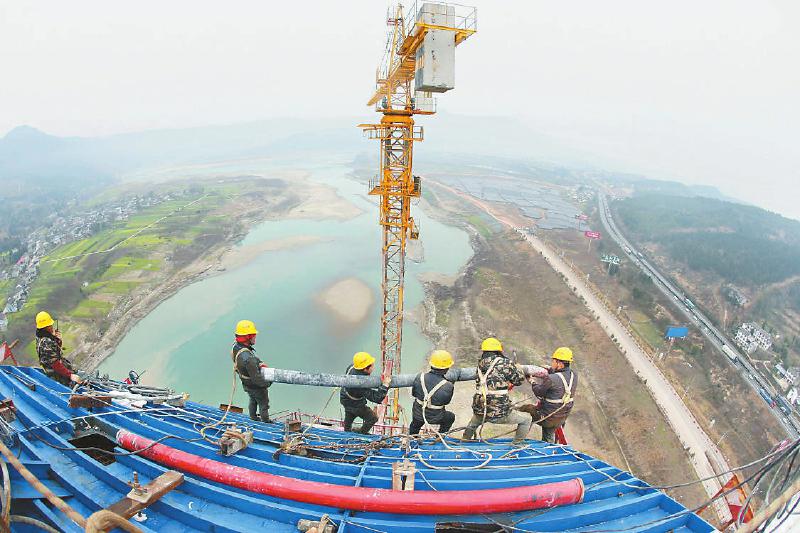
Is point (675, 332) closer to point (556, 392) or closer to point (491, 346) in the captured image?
point (556, 392)

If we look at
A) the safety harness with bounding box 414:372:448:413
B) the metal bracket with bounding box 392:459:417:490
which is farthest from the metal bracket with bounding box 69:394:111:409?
the safety harness with bounding box 414:372:448:413

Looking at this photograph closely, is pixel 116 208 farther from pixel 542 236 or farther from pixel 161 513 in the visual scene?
pixel 161 513

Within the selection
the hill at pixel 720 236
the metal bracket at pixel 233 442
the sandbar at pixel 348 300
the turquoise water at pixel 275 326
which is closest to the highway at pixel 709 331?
the hill at pixel 720 236

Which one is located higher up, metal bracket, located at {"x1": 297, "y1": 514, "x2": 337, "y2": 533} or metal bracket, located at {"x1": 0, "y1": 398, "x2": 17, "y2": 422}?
metal bracket, located at {"x1": 0, "y1": 398, "x2": 17, "y2": 422}

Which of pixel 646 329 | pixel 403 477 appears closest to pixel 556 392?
pixel 403 477

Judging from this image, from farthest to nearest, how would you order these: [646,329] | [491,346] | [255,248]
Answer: [255,248] → [646,329] → [491,346]

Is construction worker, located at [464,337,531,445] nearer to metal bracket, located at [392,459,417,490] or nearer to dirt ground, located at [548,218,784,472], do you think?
metal bracket, located at [392,459,417,490]

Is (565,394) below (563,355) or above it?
below

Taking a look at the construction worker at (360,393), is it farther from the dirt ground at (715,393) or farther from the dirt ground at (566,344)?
the dirt ground at (715,393)
